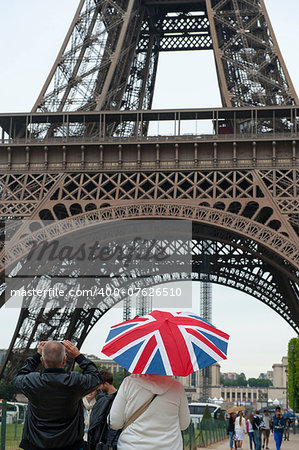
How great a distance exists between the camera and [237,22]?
35.3 metres

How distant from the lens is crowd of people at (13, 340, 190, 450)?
610 centimetres

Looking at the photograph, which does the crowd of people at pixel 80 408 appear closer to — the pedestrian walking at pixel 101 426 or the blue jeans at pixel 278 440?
the pedestrian walking at pixel 101 426

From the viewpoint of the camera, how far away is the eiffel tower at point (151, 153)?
2911 cm

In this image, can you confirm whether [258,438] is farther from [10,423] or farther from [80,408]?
[80,408]

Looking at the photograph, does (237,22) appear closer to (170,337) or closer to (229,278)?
(229,278)

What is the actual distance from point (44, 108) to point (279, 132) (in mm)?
11473

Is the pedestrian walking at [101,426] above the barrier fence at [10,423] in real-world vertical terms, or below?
above

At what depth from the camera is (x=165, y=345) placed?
6.80 meters

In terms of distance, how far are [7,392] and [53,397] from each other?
125 ft

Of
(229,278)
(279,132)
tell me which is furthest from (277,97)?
(229,278)

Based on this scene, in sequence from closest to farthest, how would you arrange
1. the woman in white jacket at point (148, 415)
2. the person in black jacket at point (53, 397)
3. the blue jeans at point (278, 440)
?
the person in black jacket at point (53, 397) → the woman in white jacket at point (148, 415) → the blue jeans at point (278, 440)
